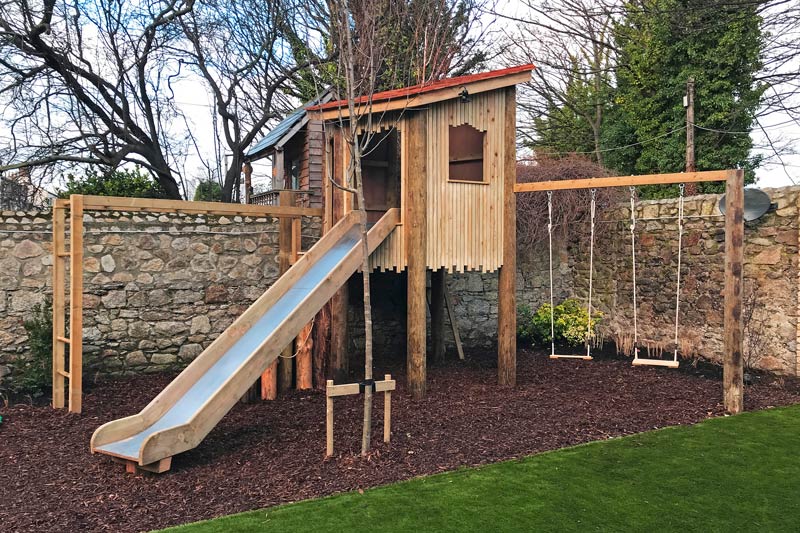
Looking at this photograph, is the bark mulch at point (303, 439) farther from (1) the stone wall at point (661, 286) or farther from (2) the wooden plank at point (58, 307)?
(1) the stone wall at point (661, 286)

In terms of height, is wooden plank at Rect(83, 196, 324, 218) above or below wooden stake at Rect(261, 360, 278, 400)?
above

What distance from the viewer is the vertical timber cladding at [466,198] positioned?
719 cm

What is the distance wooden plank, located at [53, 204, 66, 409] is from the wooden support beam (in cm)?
506

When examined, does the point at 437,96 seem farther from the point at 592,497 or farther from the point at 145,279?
the point at 592,497

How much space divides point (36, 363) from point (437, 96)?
5.50m

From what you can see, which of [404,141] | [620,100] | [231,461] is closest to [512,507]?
[231,461]

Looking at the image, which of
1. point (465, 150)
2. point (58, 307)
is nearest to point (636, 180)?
point (465, 150)

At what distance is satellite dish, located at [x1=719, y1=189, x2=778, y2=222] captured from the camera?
8305 mm

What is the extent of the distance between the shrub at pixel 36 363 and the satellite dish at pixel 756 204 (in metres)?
9.02

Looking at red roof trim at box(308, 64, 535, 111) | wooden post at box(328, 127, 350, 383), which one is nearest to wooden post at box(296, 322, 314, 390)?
wooden post at box(328, 127, 350, 383)

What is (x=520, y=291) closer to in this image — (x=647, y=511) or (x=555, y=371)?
(x=555, y=371)

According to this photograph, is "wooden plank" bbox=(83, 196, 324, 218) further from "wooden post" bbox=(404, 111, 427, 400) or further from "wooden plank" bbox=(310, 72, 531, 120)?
"wooden post" bbox=(404, 111, 427, 400)

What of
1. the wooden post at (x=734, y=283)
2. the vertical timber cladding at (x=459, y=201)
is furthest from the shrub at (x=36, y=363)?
the wooden post at (x=734, y=283)

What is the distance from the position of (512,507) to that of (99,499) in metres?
2.92
